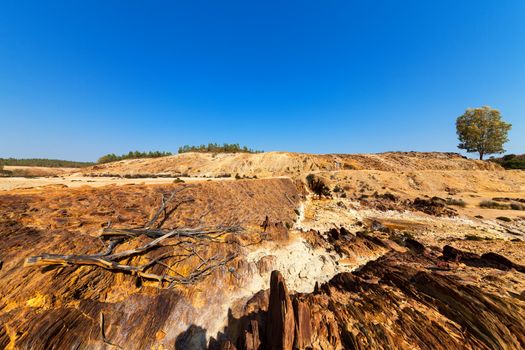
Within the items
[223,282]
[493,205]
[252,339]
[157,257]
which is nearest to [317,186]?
[493,205]

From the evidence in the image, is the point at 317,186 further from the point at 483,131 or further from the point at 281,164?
the point at 483,131

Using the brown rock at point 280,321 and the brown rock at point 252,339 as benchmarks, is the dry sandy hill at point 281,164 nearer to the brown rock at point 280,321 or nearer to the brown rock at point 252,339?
the brown rock at point 280,321

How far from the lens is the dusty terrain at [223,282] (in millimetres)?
5230

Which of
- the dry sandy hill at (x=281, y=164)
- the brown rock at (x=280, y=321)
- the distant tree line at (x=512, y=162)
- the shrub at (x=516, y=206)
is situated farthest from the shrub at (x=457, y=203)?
the distant tree line at (x=512, y=162)

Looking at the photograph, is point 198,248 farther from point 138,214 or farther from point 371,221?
point 371,221

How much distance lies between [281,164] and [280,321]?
4617cm

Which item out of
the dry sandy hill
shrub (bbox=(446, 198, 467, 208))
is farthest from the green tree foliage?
shrub (bbox=(446, 198, 467, 208))

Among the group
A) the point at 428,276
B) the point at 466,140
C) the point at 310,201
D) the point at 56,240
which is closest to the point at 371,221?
the point at 310,201

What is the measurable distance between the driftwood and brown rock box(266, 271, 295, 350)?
4.02 meters

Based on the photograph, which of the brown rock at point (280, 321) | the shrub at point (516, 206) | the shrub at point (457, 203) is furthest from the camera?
the shrub at point (457, 203)

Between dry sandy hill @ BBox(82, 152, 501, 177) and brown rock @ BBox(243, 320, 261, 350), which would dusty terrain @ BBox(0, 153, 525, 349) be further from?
dry sandy hill @ BBox(82, 152, 501, 177)

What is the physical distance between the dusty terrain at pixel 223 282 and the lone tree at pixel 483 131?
47.3 metres

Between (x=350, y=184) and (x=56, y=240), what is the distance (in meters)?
38.5

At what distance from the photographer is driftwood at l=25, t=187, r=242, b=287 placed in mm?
6493
